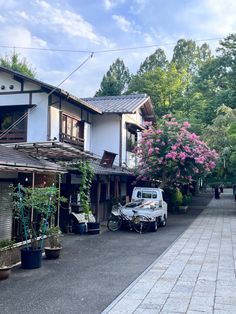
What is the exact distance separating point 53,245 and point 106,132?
12511 millimetres

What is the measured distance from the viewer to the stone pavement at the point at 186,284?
18.8 feet

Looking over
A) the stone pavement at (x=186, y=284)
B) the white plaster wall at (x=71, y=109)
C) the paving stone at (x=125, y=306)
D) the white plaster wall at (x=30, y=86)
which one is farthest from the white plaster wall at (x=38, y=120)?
the paving stone at (x=125, y=306)

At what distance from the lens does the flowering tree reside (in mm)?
19375

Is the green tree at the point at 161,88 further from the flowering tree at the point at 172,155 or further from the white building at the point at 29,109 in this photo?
the white building at the point at 29,109

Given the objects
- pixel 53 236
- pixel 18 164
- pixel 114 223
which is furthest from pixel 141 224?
pixel 18 164

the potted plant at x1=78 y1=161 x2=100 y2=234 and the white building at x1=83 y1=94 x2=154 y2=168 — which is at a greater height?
the white building at x1=83 y1=94 x2=154 y2=168

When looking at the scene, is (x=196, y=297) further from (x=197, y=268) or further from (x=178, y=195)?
(x=178, y=195)

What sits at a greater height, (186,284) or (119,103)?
(119,103)

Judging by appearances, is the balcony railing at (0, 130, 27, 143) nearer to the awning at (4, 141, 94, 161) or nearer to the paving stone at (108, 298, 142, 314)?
the awning at (4, 141, 94, 161)

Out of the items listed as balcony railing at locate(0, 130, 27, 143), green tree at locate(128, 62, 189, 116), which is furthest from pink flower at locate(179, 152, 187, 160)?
green tree at locate(128, 62, 189, 116)

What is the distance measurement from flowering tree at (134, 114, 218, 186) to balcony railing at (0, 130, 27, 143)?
715 centimetres

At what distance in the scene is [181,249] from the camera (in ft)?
36.9

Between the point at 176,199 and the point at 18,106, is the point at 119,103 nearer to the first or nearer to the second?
the point at 176,199

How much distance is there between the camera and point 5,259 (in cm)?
790
